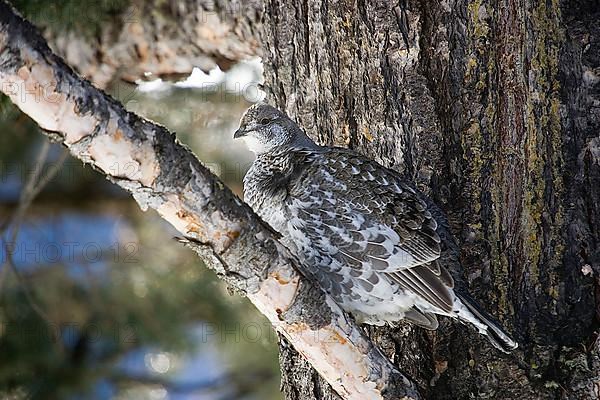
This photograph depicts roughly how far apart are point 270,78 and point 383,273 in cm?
60

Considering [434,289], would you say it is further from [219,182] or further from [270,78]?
[270,78]

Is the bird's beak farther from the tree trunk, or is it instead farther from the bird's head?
the tree trunk

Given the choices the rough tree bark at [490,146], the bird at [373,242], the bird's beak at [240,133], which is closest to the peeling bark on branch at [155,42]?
the bird's beak at [240,133]

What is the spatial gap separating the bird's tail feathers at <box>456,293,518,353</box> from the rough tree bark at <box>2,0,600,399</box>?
0.31 ft

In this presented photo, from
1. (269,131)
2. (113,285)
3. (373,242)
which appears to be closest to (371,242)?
(373,242)

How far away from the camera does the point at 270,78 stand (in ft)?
6.27

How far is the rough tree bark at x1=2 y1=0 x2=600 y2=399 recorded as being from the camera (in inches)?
62.6

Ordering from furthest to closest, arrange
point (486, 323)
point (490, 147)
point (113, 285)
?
point (113, 285) → point (490, 147) → point (486, 323)

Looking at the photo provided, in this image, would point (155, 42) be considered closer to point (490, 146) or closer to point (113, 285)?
point (490, 146)

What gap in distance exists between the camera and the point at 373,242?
1.52m

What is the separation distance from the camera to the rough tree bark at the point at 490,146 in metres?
1.59

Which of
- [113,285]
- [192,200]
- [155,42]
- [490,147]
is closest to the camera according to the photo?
[192,200]

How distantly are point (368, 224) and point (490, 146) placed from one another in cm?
30

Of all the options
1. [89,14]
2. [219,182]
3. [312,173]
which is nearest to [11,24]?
[219,182]
